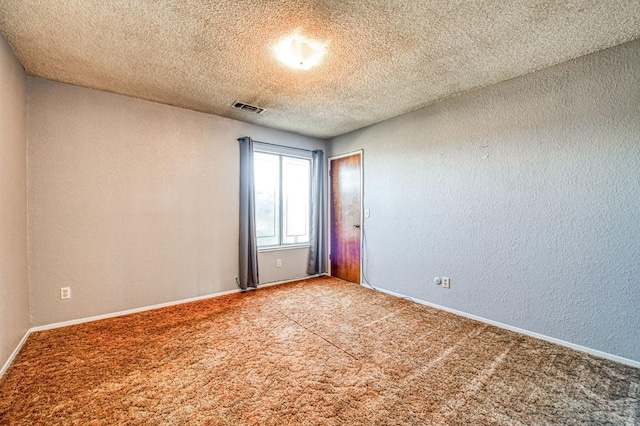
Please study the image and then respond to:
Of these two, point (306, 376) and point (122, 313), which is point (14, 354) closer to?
point (122, 313)

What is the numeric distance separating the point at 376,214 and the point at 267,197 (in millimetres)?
1713

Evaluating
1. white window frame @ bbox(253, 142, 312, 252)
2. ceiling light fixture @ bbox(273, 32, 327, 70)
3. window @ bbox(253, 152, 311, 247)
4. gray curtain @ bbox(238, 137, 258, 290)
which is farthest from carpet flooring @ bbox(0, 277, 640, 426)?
ceiling light fixture @ bbox(273, 32, 327, 70)

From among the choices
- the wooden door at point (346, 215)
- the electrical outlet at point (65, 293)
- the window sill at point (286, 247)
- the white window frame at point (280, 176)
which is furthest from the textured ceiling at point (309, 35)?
the window sill at point (286, 247)

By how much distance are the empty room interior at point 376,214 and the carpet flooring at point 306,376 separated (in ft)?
0.06

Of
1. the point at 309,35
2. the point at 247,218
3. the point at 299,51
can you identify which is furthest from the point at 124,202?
the point at 309,35

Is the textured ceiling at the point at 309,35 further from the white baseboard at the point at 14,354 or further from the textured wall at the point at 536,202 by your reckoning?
the white baseboard at the point at 14,354

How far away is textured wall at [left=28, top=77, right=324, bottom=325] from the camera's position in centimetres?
267

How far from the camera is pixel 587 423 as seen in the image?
1496 mm

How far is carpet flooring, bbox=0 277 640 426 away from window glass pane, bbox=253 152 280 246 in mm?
1630

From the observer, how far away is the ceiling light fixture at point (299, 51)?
2.05m

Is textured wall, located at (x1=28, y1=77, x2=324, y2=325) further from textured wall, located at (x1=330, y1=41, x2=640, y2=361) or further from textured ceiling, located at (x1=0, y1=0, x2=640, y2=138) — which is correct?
textured wall, located at (x1=330, y1=41, x2=640, y2=361)

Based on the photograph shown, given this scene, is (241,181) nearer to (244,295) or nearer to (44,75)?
(244,295)

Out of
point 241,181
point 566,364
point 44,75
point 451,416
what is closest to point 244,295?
point 241,181

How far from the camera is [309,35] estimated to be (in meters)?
1.99
